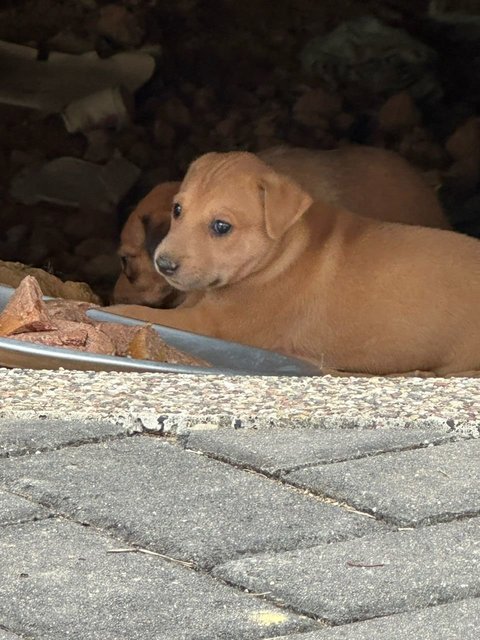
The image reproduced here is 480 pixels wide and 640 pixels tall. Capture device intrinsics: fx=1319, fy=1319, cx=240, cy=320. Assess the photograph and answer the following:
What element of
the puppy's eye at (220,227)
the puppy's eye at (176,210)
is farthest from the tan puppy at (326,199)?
the puppy's eye at (220,227)

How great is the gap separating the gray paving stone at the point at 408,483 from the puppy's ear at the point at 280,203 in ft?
5.94

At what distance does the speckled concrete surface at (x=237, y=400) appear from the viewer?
9.66ft

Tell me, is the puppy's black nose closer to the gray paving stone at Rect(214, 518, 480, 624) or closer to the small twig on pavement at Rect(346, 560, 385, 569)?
the gray paving stone at Rect(214, 518, 480, 624)

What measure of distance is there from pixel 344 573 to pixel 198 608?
0.90ft

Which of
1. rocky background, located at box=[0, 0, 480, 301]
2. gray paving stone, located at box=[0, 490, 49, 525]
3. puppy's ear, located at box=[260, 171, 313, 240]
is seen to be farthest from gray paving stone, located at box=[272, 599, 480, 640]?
A: rocky background, located at box=[0, 0, 480, 301]

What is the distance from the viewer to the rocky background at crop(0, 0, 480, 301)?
663 centimetres

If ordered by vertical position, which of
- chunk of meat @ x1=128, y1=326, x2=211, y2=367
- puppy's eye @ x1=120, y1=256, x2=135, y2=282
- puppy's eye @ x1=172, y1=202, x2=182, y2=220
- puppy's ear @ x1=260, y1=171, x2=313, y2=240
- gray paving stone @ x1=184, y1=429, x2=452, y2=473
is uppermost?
gray paving stone @ x1=184, y1=429, x2=452, y2=473

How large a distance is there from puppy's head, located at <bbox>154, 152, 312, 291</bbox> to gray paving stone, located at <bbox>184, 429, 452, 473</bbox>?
166 centimetres

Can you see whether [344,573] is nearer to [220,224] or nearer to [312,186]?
[220,224]

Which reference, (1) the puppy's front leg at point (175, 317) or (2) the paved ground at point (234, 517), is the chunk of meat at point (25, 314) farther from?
(2) the paved ground at point (234, 517)

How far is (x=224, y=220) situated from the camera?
4.55m

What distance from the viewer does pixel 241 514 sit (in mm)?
2387

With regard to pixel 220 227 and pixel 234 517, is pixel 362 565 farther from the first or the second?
pixel 220 227

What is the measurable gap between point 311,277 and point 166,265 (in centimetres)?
57
